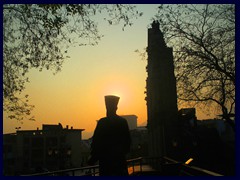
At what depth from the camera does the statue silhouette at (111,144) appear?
474 cm

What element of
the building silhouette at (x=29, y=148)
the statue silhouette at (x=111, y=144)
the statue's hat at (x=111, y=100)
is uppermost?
the statue's hat at (x=111, y=100)

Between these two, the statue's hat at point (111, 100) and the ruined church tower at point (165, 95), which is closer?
the statue's hat at point (111, 100)

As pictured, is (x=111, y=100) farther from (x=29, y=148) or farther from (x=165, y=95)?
(x=29, y=148)

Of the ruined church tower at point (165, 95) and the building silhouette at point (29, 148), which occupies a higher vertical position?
the ruined church tower at point (165, 95)

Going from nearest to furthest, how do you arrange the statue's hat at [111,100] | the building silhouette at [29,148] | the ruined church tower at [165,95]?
the statue's hat at [111,100] < the ruined church tower at [165,95] < the building silhouette at [29,148]

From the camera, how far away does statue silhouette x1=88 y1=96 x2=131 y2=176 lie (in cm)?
474

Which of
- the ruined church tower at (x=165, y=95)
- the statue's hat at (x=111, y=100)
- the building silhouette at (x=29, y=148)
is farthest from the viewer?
the building silhouette at (x=29, y=148)

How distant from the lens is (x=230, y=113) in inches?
926

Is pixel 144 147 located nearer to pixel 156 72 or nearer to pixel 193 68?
pixel 156 72

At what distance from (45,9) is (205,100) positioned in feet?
57.9

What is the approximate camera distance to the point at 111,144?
15.7 feet

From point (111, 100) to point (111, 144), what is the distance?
68cm

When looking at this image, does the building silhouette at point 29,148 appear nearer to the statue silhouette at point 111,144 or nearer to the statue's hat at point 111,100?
the statue silhouette at point 111,144

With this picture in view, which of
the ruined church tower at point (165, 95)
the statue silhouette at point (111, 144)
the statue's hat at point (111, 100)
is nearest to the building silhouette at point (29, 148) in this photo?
the ruined church tower at point (165, 95)
